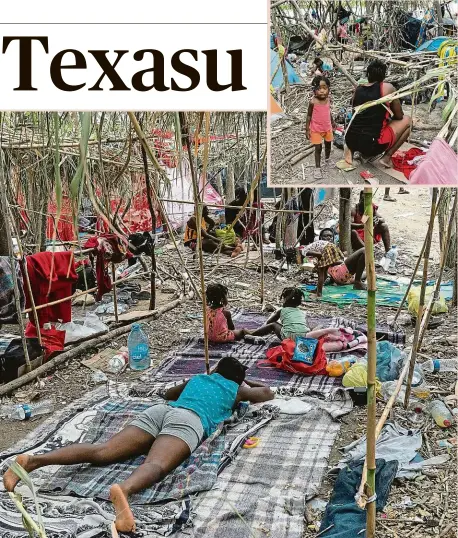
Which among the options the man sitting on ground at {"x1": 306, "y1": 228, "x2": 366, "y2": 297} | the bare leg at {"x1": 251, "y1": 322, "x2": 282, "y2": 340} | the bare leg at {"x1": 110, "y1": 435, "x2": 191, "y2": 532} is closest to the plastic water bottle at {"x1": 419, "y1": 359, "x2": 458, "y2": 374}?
the bare leg at {"x1": 251, "y1": 322, "x2": 282, "y2": 340}

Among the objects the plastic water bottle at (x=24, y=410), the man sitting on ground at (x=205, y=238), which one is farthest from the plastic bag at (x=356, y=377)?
the man sitting on ground at (x=205, y=238)

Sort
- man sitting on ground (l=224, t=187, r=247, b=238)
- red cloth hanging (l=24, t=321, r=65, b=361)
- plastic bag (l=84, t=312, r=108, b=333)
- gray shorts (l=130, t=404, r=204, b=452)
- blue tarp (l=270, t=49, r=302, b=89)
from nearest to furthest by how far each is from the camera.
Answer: blue tarp (l=270, t=49, r=302, b=89)
gray shorts (l=130, t=404, r=204, b=452)
red cloth hanging (l=24, t=321, r=65, b=361)
plastic bag (l=84, t=312, r=108, b=333)
man sitting on ground (l=224, t=187, r=247, b=238)

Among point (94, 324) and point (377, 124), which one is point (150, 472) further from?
point (94, 324)

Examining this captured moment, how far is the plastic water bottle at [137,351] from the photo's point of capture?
453 cm

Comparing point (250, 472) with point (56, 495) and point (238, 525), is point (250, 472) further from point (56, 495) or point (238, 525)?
point (56, 495)

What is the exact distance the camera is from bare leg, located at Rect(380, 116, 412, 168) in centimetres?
160

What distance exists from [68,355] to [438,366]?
2.41m

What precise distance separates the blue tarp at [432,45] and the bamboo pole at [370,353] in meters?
0.37

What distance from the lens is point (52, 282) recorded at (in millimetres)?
4551

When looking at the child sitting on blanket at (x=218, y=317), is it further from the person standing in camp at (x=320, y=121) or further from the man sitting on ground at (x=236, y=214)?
the man sitting on ground at (x=236, y=214)

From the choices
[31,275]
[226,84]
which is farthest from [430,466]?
[31,275]

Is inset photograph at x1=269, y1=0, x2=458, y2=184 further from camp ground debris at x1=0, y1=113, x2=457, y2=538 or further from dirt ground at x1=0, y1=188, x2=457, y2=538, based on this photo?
dirt ground at x1=0, y1=188, x2=457, y2=538

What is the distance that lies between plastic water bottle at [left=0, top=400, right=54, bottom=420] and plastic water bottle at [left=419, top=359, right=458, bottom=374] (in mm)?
2263

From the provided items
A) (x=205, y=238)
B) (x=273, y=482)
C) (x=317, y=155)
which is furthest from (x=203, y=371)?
(x=205, y=238)
